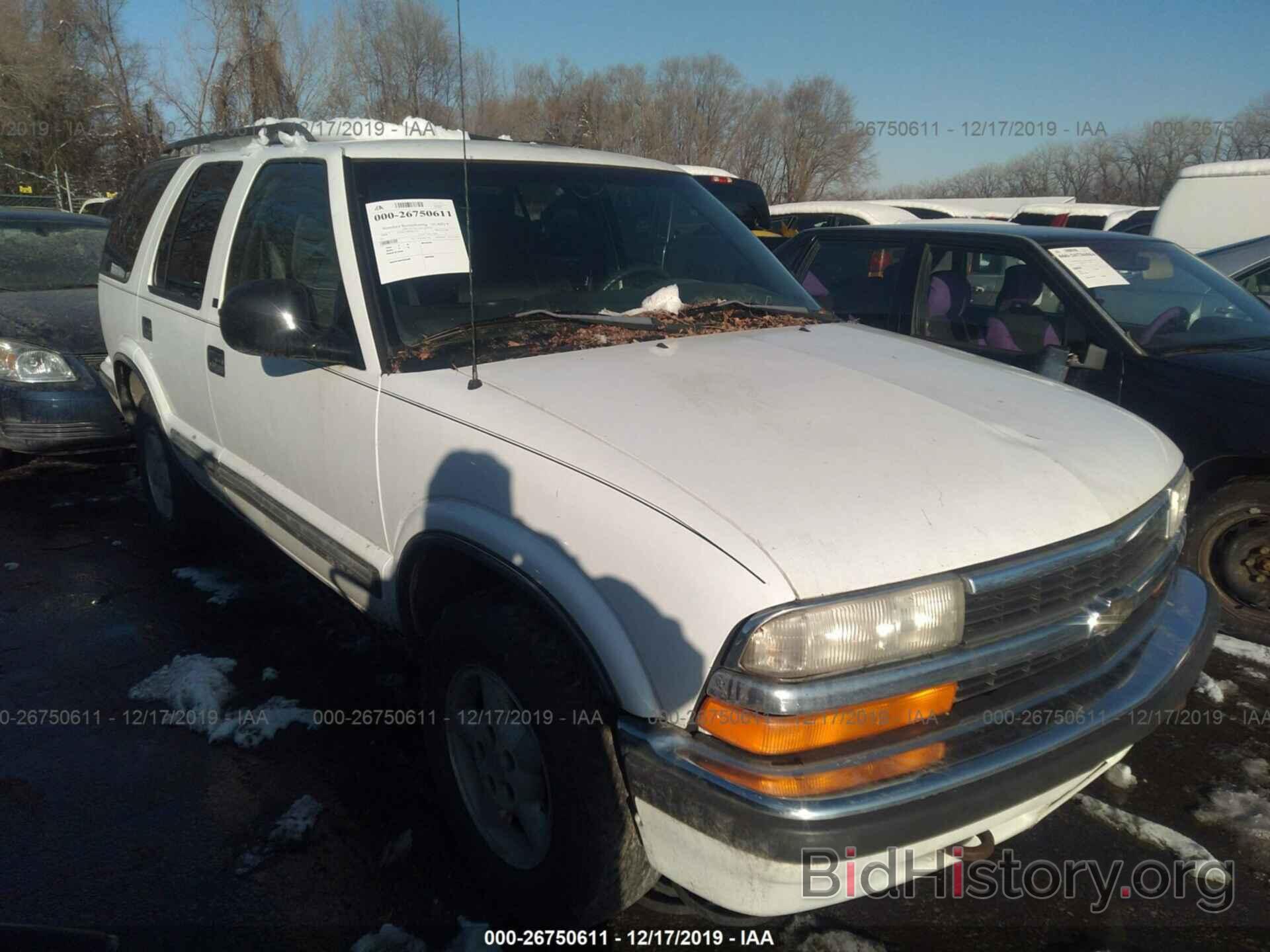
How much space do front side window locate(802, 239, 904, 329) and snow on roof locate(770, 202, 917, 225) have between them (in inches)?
258

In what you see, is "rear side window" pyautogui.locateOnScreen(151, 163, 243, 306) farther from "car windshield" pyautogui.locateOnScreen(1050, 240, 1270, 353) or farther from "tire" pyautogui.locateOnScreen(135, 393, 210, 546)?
"car windshield" pyautogui.locateOnScreen(1050, 240, 1270, 353)

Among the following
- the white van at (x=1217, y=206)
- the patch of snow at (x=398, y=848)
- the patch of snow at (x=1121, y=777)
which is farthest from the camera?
the white van at (x=1217, y=206)

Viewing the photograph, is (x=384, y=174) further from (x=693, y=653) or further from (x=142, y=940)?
(x=142, y=940)

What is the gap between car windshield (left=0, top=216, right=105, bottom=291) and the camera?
6293 mm

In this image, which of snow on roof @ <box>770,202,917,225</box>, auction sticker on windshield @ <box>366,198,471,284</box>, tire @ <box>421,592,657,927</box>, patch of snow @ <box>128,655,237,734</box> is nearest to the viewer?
tire @ <box>421,592,657,927</box>

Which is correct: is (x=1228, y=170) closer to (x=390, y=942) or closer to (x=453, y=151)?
(x=453, y=151)

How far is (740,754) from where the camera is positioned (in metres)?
1.68

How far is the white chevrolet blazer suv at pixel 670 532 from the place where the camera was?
5.49ft

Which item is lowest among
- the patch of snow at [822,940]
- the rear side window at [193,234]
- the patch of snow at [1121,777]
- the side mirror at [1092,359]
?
the patch of snow at [1121,777]

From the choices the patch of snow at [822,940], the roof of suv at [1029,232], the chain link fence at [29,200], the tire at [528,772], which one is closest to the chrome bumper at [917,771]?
the tire at [528,772]

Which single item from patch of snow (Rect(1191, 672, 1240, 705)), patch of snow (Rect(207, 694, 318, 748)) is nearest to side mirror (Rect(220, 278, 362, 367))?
patch of snow (Rect(207, 694, 318, 748))

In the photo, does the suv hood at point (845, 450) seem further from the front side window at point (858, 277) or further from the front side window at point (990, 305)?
the front side window at point (858, 277)

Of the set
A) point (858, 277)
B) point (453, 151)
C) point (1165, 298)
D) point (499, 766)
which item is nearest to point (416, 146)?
point (453, 151)

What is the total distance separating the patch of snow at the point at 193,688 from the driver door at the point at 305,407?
60 cm
